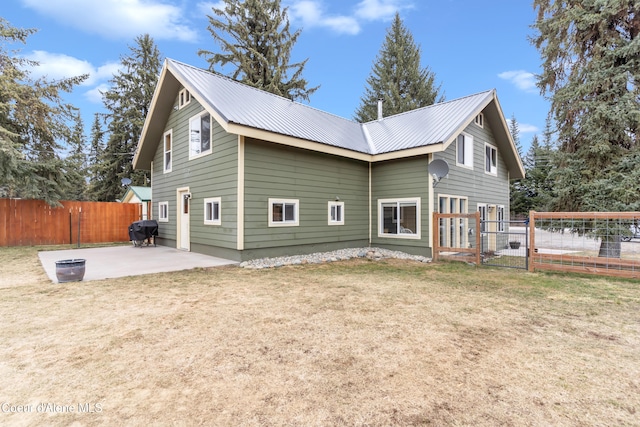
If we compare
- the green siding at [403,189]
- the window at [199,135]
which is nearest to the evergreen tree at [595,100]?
the green siding at [403,189]

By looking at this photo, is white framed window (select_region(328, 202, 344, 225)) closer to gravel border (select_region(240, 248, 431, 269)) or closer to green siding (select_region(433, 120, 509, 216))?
gravel border (select_region(240, 248, 431, 269))

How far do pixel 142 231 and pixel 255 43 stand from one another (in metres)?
16.3

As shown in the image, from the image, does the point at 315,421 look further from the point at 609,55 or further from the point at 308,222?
the point at 609,55

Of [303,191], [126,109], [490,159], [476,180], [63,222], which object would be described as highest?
[126,109]

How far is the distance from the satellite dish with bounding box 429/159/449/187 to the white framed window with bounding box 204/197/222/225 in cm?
624

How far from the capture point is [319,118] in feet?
39.2

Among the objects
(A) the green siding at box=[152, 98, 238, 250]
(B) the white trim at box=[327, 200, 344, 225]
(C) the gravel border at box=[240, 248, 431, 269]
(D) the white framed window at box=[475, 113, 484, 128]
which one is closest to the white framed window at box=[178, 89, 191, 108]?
(A) the green siding at box=[152, 98, 238, 250]

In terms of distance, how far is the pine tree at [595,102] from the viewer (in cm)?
809

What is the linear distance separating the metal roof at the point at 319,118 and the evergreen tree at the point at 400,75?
13432 millimetres

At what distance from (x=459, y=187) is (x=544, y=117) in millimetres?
3500

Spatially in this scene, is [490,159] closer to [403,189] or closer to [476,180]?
[476,180]

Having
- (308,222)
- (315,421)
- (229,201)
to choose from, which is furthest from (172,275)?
(315,421)

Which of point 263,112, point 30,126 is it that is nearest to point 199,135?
point 263,112

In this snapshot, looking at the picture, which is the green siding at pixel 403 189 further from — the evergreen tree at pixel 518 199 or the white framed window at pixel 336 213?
the evergreen tree at pixel 518 199
